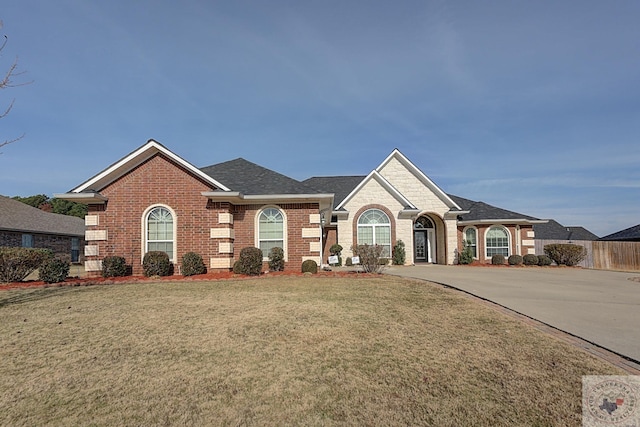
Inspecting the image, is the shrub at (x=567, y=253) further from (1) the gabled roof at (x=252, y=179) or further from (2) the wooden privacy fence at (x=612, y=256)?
(1) the gabled roof at (x=252, y=179)

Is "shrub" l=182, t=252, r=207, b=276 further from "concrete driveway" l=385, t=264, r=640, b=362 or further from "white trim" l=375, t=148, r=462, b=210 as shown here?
"white trim" l=375, t=148, r=462, b=210

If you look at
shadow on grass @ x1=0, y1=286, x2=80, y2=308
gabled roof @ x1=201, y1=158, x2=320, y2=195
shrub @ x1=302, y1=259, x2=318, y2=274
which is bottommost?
shadow on grass @ x1=0, y1=286, x2=80, y2=308

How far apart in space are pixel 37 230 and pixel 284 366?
104 feet

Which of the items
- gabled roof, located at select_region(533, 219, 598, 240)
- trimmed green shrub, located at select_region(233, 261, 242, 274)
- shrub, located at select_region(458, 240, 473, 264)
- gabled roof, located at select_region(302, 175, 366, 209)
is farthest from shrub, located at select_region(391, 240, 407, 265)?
gabled roof, located at select_region(533, 219, 598, 240)

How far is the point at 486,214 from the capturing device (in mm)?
24172

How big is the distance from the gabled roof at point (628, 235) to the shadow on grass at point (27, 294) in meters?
39.9

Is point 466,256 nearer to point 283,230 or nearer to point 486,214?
point 486,214

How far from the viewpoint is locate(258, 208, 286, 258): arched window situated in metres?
15.1

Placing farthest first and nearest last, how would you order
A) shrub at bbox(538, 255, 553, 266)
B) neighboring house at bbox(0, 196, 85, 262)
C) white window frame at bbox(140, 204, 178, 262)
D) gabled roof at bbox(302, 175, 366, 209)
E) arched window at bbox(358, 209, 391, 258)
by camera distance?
neighboring house at bbox(0, 196, 85, 262) → gabled roof at bbox(302, 175, 366, 209) → shrub at bbox(538, 255, 553, 266) → arched window at bbox(358, 209, 391, 258) → white window frame at bbox(140, 204, 178, 262)

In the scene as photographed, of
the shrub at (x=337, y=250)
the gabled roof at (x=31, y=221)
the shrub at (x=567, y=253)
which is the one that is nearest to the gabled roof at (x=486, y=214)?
the shrub at (x=567, y=253)

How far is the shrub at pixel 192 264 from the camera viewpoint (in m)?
13.3

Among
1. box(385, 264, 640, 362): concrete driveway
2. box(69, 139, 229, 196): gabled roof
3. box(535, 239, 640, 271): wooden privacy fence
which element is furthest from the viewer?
box(535, 239, 640, 271): wooden privacy fence

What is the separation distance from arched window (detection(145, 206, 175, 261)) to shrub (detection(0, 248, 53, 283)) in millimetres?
3350

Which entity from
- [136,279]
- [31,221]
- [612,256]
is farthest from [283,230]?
[31,221]
